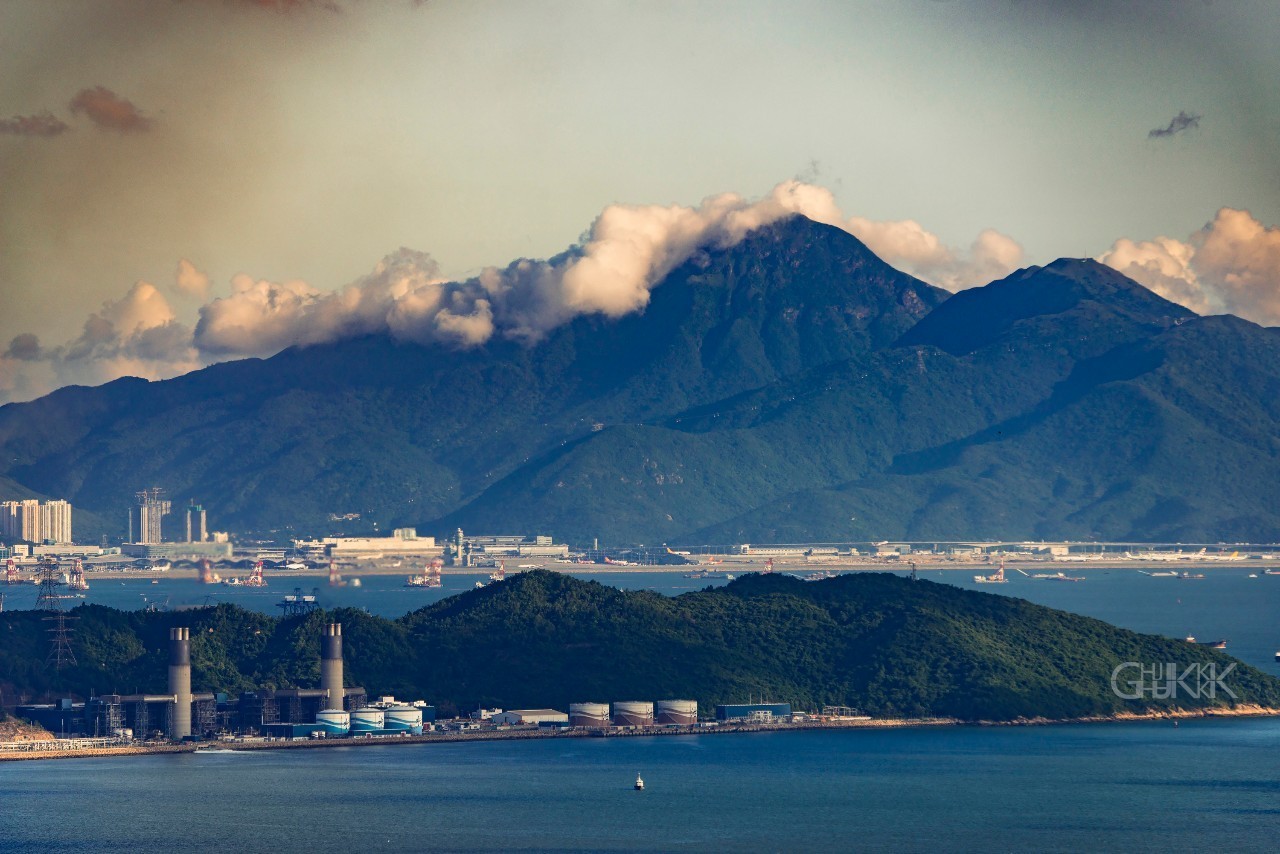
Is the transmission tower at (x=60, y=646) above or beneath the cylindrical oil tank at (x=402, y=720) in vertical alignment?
above

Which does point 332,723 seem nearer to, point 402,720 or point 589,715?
point 402,720

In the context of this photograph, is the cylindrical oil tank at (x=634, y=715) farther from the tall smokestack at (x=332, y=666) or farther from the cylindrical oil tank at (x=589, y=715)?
the tall smokestack at (x=332, y=666)

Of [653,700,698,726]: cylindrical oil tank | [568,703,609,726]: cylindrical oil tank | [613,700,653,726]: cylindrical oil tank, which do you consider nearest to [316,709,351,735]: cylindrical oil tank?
[568,703,609,726]: cylindrical oil tank

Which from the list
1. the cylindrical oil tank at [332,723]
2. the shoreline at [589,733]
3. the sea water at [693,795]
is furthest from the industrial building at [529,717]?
the cylindrical oil tank at [332,723]

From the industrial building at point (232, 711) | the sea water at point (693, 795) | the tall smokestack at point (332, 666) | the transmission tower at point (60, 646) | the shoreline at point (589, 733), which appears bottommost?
the sea water at point (693, 795)

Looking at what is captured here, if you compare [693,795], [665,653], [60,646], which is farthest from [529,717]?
[60,646]

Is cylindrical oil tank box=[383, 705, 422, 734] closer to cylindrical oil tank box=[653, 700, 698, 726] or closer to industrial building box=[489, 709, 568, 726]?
industrial building box=[489, 709, 568, 726]

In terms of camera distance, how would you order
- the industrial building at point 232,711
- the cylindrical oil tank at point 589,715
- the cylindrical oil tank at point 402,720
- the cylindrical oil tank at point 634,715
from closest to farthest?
the industrial building at point 232,711, the cylindrical oil tank at point 402,720, the cylindrical oil tank at point 589,715, the cylindrical oil tank at point 634,715
